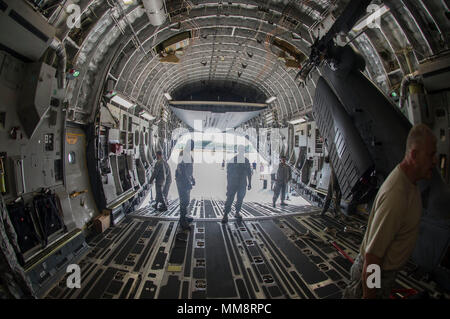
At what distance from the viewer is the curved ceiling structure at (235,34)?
414cm

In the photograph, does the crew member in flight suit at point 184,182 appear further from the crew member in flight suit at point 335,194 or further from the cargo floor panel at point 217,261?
the crew member in flight suit at point 335,194

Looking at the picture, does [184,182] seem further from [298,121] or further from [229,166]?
[298,121]

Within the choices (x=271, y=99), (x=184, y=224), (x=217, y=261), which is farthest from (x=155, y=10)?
(x=271, y=99)

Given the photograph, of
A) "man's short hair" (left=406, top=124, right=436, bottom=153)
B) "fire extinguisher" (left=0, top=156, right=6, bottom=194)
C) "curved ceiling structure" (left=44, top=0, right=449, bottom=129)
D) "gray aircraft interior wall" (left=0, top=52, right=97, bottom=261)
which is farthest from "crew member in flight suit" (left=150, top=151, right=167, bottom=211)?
"man's short hair" (left=406, top=124, right=436, bottom=153)

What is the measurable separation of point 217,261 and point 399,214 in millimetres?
2880

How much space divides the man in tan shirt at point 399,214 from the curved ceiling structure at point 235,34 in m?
3.25

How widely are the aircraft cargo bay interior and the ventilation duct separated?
37 mm

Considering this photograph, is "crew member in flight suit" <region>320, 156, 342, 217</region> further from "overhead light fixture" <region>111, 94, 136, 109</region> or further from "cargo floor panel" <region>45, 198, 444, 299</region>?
"overhead light fixture" <region>111, 94, 136, 109</region>

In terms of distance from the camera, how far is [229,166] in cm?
542

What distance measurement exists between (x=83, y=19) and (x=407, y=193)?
6.34 metres

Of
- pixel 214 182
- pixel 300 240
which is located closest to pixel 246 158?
pixel 300 240

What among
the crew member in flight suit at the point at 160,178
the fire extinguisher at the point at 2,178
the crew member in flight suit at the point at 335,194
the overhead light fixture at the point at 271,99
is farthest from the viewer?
the overhead light fixture at the point at 271,99

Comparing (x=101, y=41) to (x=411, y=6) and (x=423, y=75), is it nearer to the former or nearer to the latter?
(x=411, y=6)

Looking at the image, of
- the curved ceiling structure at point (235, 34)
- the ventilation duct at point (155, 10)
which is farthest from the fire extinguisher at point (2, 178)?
the ventilation duct at point (155, 10)
